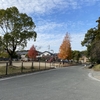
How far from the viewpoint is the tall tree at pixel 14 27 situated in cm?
Result: 2723

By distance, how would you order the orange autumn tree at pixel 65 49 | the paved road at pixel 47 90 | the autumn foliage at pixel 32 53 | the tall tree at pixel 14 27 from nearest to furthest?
1. the paved road at pixel 47 90
2. the tall tree at pixel 14 27
3. the orange autumn tree at pixel 65 49
4. the autumn foliage at pixel 32 53

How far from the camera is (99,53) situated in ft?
135

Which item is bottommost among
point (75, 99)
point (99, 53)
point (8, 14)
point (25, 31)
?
point (75, 99)

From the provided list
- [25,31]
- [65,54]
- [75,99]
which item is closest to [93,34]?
[65,54]

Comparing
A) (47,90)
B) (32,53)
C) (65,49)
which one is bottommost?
(47,90)

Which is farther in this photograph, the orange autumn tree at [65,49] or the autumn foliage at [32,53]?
the autumn foliage at [32,53]

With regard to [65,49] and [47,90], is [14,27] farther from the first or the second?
[65,49]

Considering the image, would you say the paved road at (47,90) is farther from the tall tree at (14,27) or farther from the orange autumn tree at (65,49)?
the orange autumn tree at (65,49)

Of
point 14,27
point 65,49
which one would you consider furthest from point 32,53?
point 14,27

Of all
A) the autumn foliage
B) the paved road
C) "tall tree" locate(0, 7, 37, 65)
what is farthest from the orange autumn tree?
the paved road

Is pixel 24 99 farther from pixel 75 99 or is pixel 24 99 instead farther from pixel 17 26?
pixel 17 26

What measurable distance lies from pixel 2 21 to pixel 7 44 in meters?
3.65

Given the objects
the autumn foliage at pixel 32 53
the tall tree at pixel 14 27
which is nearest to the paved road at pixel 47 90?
the tall tree at pixel 14 27

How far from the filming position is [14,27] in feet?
91.5
